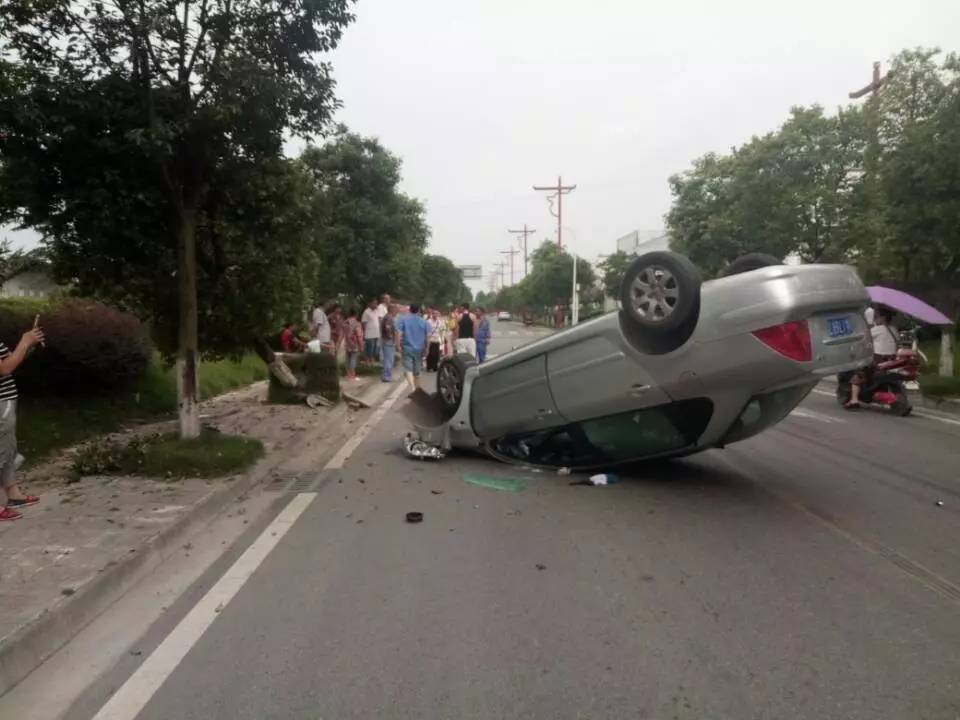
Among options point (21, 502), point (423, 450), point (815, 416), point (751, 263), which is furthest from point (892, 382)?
point (21, 502)

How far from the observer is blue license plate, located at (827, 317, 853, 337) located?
6156 mm

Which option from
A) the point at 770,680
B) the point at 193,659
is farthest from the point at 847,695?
the point at 193,659

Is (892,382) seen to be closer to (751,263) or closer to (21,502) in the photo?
(751,263)

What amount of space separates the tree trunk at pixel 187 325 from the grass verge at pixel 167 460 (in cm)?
32

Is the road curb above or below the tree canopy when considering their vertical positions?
below

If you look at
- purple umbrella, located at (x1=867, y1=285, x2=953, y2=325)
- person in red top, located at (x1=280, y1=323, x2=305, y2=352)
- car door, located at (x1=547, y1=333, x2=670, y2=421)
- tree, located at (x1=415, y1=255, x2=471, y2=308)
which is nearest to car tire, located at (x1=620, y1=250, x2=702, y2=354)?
car door, located at (x1=547, y1=333, x2=670, y2=421)

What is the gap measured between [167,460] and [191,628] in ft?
12.6

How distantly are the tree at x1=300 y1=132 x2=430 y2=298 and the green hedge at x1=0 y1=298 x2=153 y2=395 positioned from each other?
33.7ft

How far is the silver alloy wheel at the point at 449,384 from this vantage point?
9.04m

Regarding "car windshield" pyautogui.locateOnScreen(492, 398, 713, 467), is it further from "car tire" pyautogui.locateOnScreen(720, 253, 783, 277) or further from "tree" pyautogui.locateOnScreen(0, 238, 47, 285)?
"tree" pyautogui.locateOnScreen(0, 238, 47, 285)

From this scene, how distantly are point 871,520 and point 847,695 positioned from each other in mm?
3260

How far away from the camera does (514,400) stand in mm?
8148

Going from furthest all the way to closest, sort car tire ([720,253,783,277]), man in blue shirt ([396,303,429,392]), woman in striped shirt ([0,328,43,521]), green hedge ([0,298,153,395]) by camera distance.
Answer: man in blue shirt ([396,303,429,392]), green hedge ([0,298,153,395]), car tire ([720,253,783,277]), woman in striped shirt ([0,328,43,521])

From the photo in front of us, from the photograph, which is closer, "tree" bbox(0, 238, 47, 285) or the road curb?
the road curb
